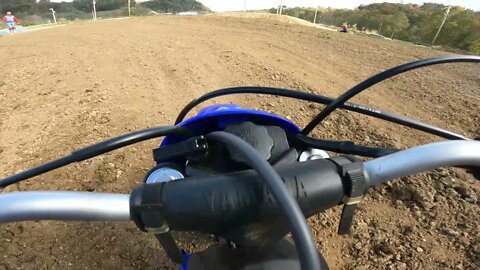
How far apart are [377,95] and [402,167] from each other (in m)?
3.69

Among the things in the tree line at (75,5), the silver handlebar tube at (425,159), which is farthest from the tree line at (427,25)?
the tree line at (75,5)

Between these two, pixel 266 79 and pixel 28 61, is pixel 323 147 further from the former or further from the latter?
pixel 28 61

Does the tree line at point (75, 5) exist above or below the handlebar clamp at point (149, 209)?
below

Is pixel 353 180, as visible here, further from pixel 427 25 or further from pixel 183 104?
pixel 427 25

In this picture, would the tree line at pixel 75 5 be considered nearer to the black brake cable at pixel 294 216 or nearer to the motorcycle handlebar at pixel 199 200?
the motorcycle handlebar at pixel 199 200

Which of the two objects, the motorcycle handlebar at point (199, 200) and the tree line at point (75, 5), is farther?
the tree line at point (75, 5)

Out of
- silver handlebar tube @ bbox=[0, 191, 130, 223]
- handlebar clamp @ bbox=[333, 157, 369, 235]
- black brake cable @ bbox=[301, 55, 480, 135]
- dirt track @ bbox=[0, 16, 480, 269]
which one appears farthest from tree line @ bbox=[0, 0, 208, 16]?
handlebar clamp @ bbox=[333, 157, 369, 235]

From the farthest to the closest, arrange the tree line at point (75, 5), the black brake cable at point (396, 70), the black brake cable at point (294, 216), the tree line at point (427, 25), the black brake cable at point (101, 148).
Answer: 1. the tree line at point (75, 5)
2. the tree line at point (427, 25)
3. the black brake cable at point (396, 70)
4. the black brake cable at point (101, 148)
5. the black brake cable at point (294, 216)

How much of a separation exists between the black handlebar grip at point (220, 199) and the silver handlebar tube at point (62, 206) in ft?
0.12

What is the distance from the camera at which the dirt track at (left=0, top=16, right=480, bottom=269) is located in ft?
6.03

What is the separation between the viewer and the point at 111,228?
6.35ft

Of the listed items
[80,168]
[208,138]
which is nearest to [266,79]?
[80,168]

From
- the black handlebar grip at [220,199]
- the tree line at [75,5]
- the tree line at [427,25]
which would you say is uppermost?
the black handlebar grip at [220,199]

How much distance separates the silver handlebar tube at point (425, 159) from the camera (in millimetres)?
664
